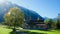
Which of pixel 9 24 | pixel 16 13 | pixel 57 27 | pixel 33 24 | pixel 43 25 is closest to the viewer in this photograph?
pixel 9 24

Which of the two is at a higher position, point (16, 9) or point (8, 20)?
point (16, 9)

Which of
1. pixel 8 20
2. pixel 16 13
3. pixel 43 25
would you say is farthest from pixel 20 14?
pixel 43 25

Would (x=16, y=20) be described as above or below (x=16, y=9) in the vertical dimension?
below

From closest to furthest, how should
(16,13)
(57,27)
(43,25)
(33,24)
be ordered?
1. (16,13)
2. (57,27)
3. (43,25)
4. (33,24)

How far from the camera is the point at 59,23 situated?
26.4 meters

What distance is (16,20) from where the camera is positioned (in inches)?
729

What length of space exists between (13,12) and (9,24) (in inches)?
70.7

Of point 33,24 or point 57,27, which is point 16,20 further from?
point 33,24

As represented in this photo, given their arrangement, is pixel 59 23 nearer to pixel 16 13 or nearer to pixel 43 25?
pixel 43 25

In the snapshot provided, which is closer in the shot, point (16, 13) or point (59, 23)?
point (16, 13)

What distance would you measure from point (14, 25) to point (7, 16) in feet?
5.09

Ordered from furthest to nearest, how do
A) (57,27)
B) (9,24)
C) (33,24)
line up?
1. (33,24)
2. (57,27)
3. (9,24)

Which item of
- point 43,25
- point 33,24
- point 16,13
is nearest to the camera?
point 16,13

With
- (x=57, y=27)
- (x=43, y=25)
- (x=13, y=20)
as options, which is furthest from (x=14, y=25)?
(x=43, y=25)
